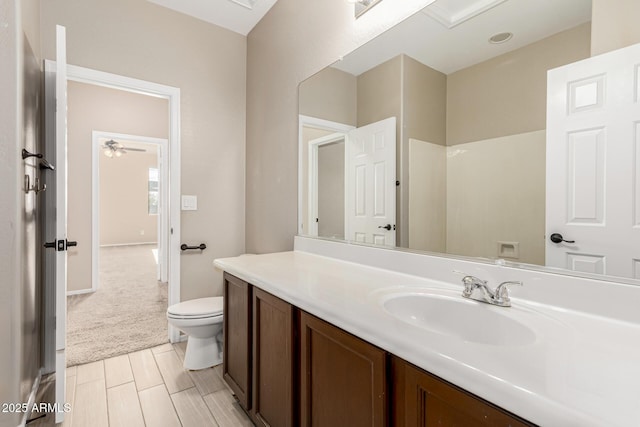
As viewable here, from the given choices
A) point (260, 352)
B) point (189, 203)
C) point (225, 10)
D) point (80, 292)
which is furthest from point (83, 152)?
point (260, 352)

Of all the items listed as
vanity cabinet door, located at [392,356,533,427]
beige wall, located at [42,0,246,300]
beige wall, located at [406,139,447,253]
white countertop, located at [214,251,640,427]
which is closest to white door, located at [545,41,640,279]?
white countertop, located at [214,251,640,427]

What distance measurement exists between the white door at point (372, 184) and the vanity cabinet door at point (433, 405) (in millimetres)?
803

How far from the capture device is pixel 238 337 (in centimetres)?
161

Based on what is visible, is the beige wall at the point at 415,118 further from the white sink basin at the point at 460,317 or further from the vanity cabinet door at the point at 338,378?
the vanity cabinet door at the point at 338,378

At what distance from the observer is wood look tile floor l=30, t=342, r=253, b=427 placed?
5.26 ft

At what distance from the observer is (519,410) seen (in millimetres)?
514

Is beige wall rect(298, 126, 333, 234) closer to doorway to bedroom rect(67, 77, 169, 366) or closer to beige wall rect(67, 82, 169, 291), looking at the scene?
doorway to bedroom rect(67, 77, 169, 366)

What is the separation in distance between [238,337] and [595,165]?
64.4 inches

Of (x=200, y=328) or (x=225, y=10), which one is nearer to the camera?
(x=200, y=328)

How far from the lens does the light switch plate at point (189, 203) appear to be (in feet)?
8.42

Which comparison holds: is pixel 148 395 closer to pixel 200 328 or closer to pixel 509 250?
pixel 200 328

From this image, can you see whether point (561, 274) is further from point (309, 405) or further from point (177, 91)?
point (177, 91)

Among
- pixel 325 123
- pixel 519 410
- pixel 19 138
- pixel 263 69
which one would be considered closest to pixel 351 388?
pixel 519 410

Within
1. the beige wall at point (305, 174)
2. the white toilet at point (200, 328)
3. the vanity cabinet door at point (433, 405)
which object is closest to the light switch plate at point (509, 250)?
the vanity cabinet door at point (433, 405)
